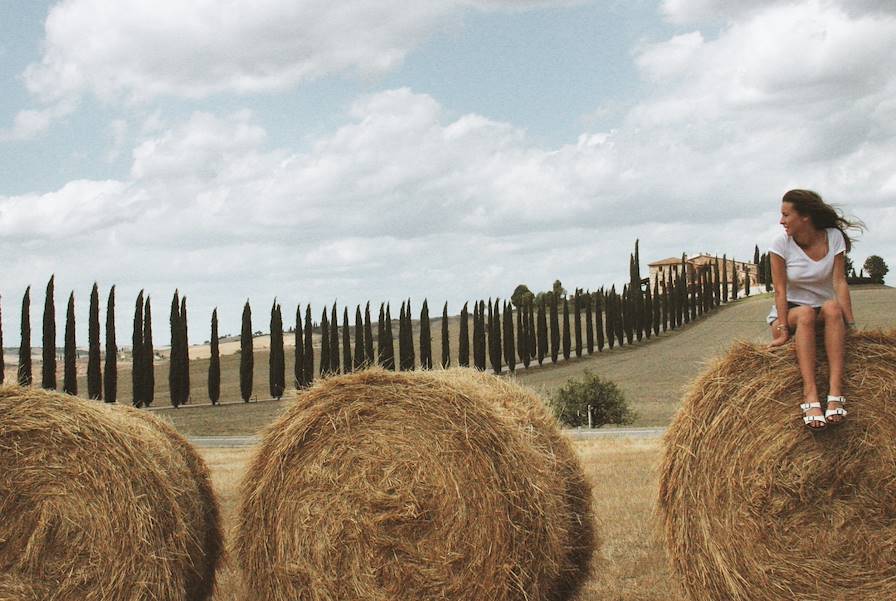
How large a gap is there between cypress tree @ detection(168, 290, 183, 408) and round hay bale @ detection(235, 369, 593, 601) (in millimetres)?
44767

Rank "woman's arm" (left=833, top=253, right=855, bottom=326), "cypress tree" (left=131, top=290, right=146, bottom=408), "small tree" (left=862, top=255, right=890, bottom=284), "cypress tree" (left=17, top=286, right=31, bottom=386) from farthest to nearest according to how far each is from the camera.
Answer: "small tree" (left=862, top=255, right=890, bottom=284) → "cypress tree" (left=131, top=290, right=146, bottom=408) → "cypress tree" (left=17, top=286, right=31, bottom=386) → "woman's arm" (left=833, top=253, right=855, bottom=326)

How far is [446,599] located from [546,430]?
190cm

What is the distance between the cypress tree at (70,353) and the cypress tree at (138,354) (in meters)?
3.19

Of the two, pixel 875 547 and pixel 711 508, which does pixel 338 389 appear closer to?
pixel 711 508

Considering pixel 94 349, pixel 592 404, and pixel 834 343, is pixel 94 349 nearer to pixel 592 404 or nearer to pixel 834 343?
pixel 592 404

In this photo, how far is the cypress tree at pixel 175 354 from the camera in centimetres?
4931

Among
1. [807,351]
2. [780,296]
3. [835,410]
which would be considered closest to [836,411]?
[835,410]

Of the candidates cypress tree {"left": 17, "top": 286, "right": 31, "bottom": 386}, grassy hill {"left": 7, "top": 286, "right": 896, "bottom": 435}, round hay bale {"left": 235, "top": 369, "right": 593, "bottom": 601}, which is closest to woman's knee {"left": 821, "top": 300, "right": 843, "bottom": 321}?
round hay bale {"left": 235, "top": 369, "right": 593, "bottom": 601}

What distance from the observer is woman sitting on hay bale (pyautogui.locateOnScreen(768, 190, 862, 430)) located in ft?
20.4

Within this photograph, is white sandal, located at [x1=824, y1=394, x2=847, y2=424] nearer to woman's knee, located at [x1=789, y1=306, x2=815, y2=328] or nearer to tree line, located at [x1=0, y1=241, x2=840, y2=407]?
woman's knee, located at [x1=789, y1=306, x2=815, y2=328]

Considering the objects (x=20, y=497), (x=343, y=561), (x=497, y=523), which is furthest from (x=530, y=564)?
(x=20, y=497)

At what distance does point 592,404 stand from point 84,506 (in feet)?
84.8

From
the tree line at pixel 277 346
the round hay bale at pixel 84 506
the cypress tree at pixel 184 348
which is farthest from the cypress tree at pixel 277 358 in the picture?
the round hay bale at pixel 84 506

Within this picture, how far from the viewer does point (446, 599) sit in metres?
6.15
